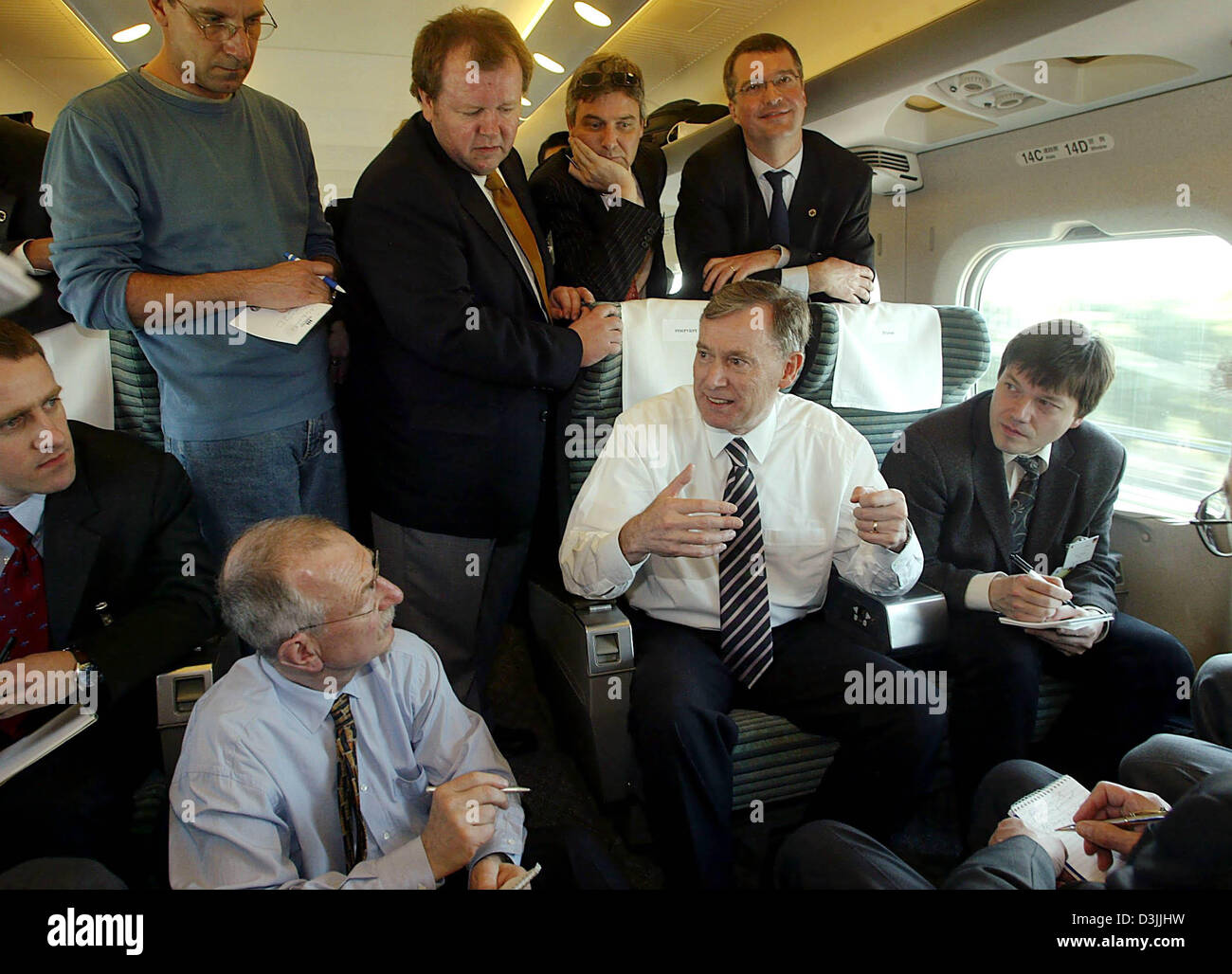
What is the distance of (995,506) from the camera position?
189 cm

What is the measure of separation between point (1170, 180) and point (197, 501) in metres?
2.26

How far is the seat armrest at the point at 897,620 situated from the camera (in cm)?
178

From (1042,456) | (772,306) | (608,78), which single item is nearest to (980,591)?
(1042,456)

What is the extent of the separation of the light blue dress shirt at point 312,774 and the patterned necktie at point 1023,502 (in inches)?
54.4

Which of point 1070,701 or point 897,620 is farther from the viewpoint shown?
point 1070,701

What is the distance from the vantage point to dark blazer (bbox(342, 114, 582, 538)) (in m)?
1.63

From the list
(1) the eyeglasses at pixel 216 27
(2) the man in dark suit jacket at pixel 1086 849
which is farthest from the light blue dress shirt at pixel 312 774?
(1) the eyeglasses at pixel 216 27

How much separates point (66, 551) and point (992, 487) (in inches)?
77.7

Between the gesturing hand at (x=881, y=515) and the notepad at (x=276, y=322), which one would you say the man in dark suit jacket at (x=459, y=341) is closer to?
the notepad at (x=276, y=322)

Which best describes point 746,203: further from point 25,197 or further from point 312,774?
point 312,774

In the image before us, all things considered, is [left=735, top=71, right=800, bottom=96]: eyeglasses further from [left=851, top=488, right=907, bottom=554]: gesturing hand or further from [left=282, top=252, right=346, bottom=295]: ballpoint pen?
[left=282, top=252, right=346, bottom=295]: ballpoint pen

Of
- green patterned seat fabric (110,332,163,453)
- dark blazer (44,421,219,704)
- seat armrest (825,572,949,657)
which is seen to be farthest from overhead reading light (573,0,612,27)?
seat armrest (825,572,949,657)
